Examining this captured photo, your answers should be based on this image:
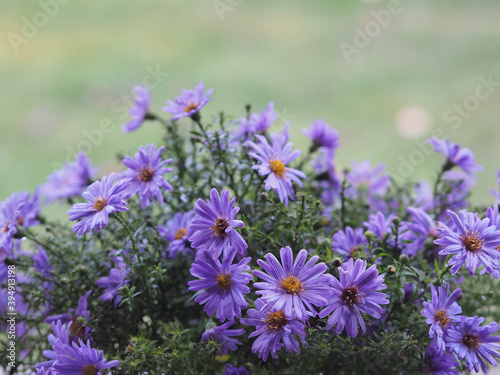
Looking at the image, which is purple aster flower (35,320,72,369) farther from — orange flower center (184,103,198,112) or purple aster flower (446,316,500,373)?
purple aster flower (446,316,500,373)

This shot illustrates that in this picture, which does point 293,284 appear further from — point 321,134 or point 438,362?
point 321,134

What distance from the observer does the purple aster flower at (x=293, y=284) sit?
1.65ft

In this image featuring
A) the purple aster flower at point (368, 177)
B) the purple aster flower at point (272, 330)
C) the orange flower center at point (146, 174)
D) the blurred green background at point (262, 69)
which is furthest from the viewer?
the blurred green background at point (262, 69)

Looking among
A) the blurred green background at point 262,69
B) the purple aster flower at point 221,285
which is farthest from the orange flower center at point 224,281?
the blurred green background at point 262,69

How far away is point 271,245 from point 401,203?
25 cm

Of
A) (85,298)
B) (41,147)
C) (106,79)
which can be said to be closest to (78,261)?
(85,298)

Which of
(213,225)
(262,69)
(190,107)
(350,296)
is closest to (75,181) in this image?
(190,107)

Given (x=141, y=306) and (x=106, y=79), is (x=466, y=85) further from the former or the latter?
(x=141, y=306)

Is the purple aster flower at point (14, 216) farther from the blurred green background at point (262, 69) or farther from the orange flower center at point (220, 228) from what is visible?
the blurred green background at point (262, 69)

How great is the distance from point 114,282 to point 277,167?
0.23m

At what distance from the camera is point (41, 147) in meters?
1.88

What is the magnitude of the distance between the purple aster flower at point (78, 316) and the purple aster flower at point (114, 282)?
0.06ft

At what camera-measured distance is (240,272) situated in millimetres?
518

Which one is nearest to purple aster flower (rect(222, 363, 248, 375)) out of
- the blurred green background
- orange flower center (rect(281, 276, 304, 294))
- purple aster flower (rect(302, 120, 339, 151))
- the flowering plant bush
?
A: the flowering plant bush
